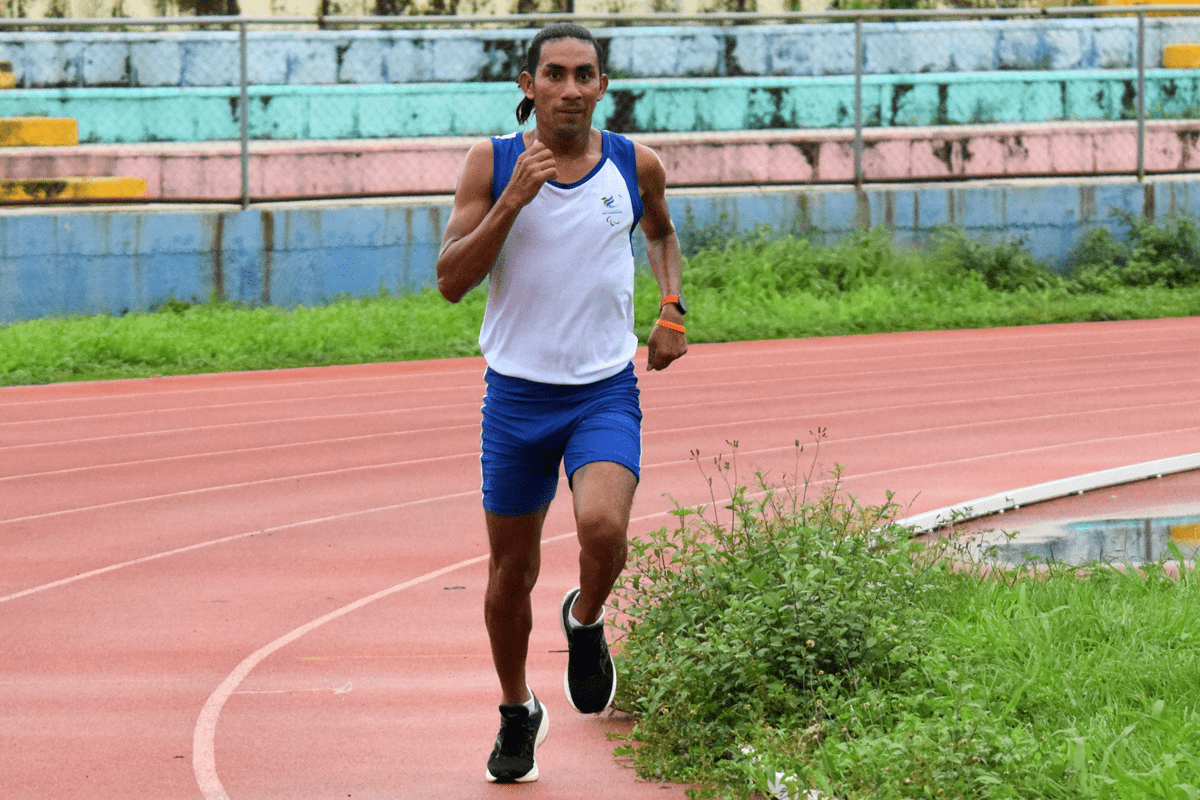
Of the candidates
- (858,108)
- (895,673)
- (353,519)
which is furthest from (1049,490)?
(858,108)

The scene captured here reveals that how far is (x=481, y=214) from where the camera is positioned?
4492 millimetres

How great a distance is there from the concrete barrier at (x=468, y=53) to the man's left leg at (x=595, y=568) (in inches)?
675

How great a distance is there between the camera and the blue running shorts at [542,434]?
4523 mm

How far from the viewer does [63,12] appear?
23094 mm

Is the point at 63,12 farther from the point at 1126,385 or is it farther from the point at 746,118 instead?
the point at 1126,385

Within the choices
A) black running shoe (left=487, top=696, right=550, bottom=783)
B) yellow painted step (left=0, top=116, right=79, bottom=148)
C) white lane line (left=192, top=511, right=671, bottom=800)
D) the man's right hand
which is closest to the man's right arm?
the man's right hand

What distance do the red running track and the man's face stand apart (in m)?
1.77

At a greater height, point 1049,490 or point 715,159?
point 715,159

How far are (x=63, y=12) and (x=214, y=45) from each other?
273 centimetres

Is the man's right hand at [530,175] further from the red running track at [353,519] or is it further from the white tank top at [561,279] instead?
the red running track at [353,519]

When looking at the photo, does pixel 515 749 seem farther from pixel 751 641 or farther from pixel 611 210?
pixel 611 210

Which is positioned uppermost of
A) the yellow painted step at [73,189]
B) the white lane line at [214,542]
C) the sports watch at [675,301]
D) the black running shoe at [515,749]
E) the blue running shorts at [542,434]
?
the yellow painted step at [73,189]

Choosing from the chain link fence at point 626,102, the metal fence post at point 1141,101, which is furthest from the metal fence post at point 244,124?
the metal fence post at point 1141,101

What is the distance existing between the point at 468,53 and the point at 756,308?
5.67 meters
